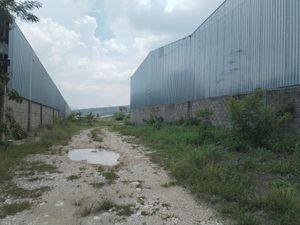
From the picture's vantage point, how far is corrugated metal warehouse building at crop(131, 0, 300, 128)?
1052 centimetres

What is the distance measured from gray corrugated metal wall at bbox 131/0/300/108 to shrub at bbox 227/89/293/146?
114cm

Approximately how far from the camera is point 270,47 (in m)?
11.4

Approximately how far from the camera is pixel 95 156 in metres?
11.5

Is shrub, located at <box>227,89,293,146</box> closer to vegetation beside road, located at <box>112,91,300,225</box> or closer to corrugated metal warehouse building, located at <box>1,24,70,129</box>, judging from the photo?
vegetation beside road, located at <box>112,91,300,225</box>

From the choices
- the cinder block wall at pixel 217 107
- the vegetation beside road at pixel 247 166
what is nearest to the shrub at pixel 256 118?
the vegetation beside road at pixel 247 166

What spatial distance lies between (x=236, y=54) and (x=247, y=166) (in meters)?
7.53

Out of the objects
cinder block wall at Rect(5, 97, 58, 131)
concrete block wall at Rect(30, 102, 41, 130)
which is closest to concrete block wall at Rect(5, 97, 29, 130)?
cinder block wall at Rect(5, 97, 58, 131)

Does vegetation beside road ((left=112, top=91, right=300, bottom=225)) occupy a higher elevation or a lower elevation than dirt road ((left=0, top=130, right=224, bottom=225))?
higher

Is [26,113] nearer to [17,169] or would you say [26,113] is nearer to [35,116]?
[35,116]

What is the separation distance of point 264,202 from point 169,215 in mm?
1496

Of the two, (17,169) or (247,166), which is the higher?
(247,166)

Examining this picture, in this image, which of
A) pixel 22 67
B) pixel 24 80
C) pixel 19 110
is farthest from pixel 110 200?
pixel 24 80

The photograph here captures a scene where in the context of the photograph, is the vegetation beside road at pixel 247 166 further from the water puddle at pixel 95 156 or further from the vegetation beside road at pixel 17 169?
the vegetation beside road at pixel 17 169

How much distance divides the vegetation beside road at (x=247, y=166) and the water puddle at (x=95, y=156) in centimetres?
138
